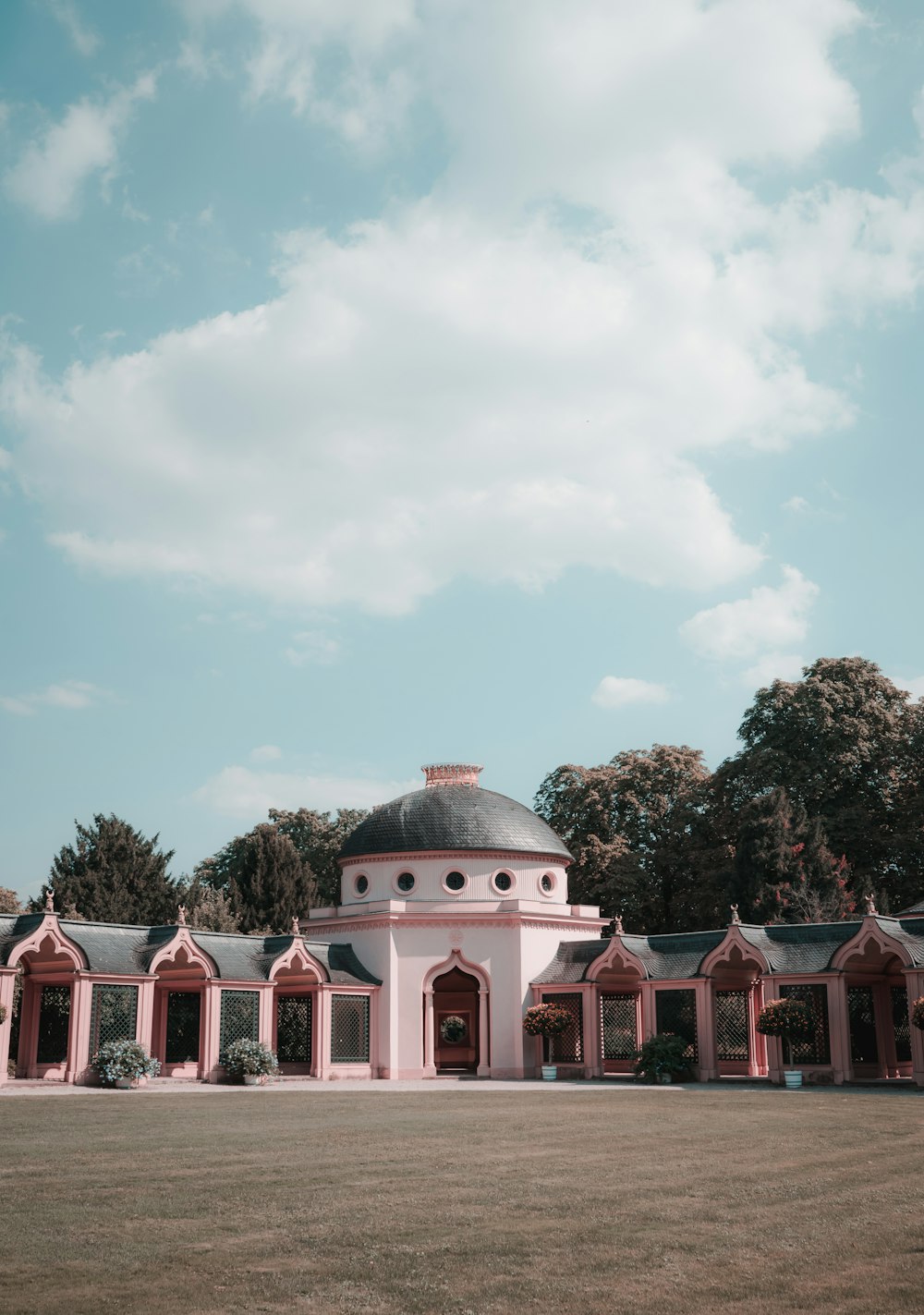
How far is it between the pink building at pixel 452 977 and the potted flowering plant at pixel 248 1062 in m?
1.15

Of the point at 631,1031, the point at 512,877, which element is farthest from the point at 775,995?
the point at 512,877

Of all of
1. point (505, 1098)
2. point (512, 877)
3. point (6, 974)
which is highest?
point (512, 877)

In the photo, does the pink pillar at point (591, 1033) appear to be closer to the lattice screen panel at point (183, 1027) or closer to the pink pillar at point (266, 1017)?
the pink pillar at point (266, 1017)

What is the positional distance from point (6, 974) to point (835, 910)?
32.2m

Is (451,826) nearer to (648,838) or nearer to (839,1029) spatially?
(839,1029)

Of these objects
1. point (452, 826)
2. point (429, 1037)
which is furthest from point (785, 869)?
point (429, 1037)

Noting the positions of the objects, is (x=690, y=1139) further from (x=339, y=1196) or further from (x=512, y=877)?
(x=512, y=877)

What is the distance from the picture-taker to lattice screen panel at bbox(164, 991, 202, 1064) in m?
43.1

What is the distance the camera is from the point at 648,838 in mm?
63375

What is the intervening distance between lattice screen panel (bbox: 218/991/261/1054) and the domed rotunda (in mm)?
5154

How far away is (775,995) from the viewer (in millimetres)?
38750

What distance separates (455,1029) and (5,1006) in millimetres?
26497

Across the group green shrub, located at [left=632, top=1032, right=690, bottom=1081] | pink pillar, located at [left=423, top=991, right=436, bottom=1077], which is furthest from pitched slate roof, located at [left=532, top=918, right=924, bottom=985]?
pink pillar, located at [left=423, top=991, right=436, bottom=1077]

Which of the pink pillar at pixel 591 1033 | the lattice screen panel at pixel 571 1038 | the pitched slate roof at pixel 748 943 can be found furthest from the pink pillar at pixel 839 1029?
the lattice screen panel at pixel 571 1038
